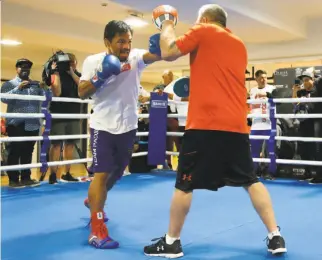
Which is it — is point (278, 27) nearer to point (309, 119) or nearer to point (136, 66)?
point (309, 119)

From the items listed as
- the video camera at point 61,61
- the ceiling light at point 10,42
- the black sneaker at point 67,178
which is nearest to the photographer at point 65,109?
the black sneaker at point 67,178

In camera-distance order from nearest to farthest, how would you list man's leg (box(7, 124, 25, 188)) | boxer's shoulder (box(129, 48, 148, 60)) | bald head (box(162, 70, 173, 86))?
boxer's shoulder (box(129, 48, 148, 60)), man's leg (box(7, 124, 25, 188)), bald head (box(162, 70, 173, 86))

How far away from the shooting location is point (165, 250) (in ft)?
6.54

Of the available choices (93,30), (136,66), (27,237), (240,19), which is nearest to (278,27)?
(240,19)

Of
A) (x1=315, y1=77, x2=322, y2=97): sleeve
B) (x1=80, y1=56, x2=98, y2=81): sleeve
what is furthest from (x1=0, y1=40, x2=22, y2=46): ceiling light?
(x1=80, y1=56, x2=98, y2=81): sleeve

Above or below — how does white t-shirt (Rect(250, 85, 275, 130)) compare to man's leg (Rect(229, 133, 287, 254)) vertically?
above

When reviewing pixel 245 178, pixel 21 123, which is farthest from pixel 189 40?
pixel 21 123

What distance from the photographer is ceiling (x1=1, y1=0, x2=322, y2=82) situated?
6883mm

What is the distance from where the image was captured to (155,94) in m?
5.10

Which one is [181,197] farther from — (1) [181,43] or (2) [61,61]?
(2) [61,61]

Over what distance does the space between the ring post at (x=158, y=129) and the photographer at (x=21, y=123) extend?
1419 mm

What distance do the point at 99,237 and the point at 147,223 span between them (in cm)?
57

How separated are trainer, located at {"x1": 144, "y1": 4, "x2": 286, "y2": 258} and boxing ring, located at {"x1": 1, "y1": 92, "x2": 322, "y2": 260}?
19cm

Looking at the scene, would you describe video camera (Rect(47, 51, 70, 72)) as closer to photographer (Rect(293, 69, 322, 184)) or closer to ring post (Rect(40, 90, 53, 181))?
ring post (Rect(40, 90, 53, 181))
